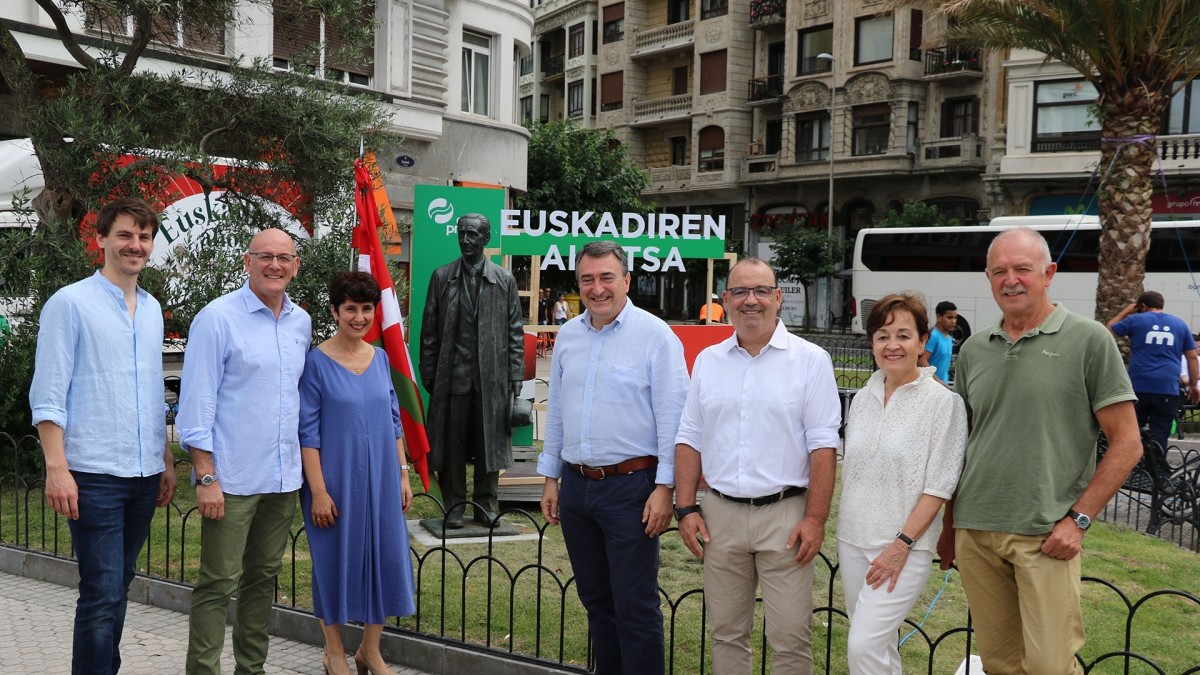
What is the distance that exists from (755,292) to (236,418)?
211 cm

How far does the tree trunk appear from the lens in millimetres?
13266

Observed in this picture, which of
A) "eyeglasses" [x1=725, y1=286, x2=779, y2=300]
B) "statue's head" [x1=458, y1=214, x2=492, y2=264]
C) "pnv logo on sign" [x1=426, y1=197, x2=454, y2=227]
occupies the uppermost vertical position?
"pnv logo on sign" [x1=426, y1=197, x2=454, y2=227]

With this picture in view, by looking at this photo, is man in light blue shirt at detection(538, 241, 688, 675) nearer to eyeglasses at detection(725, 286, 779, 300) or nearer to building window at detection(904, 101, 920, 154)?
eyeglasses at detection(725, 286, 779, 300)

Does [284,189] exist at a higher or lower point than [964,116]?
lower

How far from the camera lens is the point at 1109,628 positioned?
5.66 metres

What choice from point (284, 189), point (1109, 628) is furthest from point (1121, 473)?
point (284, 189)

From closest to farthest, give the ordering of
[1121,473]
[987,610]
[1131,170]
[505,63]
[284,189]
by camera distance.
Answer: [1121,473] < [987,610] < [284,189] < [1131,170] < [505,63]

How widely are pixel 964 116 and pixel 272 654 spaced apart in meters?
35.8

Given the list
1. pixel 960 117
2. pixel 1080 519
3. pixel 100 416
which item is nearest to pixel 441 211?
pixel 100 416

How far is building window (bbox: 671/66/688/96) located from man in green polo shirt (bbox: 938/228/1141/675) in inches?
1704

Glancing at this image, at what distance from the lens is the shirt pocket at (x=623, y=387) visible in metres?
4.10

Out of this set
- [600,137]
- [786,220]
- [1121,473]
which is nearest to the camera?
[1121,473]

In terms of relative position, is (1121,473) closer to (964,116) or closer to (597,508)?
(597,508)

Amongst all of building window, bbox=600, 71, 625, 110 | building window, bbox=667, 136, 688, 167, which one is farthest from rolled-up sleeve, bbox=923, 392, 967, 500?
building window, bbox=600, 71, 625, 110
